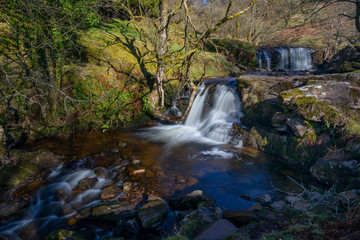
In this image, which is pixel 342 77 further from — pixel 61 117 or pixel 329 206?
pixel 61 117

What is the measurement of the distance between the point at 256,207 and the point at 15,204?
5.20 metres

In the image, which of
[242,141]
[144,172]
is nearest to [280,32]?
[242,141]

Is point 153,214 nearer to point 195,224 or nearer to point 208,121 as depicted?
point 195,224

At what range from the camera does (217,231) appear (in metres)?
2.66

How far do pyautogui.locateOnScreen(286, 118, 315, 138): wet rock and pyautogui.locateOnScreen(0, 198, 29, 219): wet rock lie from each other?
7525 millimetres

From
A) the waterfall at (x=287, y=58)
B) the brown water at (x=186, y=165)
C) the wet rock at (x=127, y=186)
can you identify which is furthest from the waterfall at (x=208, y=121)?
the waterfall at (x=287, y=58)

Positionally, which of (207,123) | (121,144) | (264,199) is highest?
(207,123)

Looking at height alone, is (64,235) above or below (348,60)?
below

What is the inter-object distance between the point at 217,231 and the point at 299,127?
4.83 metres

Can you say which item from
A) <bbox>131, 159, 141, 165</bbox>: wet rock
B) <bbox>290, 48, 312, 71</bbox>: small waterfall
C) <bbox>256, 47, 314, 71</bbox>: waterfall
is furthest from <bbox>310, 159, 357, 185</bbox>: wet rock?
<bbox>290, 48, 312, 71</bbox>: small waterfall

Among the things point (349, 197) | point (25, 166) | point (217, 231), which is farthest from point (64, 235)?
point (349, 197)

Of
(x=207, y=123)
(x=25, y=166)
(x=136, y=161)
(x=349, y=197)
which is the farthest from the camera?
(x=207, y=123)

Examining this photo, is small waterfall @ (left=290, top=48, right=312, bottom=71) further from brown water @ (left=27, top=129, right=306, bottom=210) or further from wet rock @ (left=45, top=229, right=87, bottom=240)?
wet rock @ (left=45, top=229, right=87, bottom=240)

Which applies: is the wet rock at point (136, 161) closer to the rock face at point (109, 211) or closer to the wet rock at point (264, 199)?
the rock face at point (109, 211)
